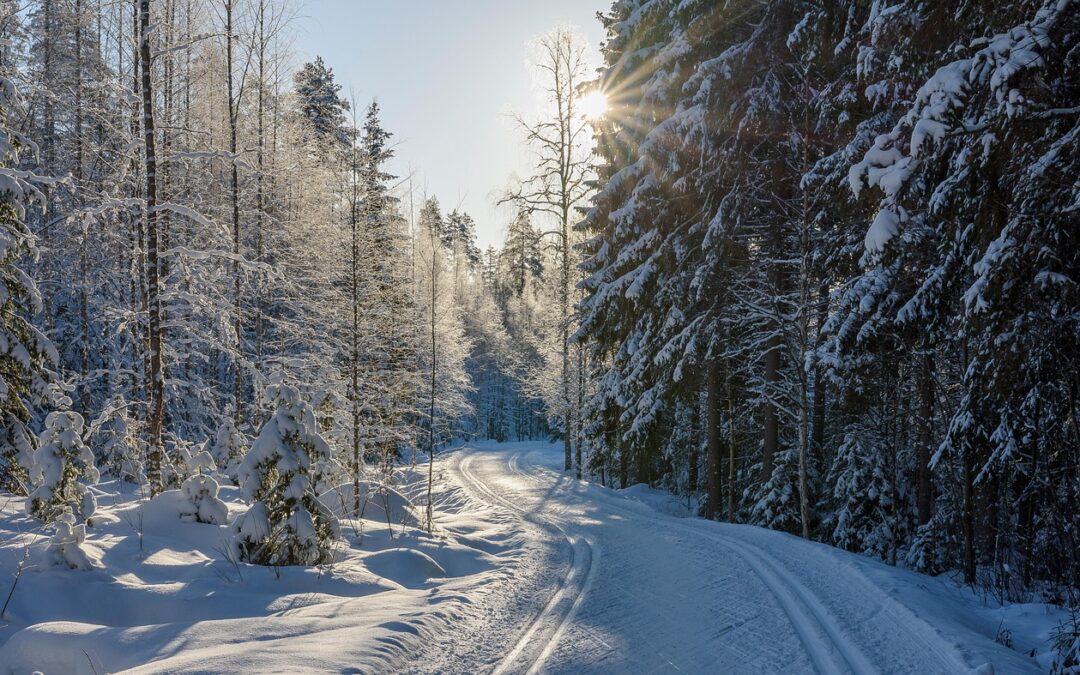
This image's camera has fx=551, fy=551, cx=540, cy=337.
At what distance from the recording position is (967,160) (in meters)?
6.22

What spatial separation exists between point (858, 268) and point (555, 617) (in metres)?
9.55

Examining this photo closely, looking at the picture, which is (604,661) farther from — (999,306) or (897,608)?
(999,306)

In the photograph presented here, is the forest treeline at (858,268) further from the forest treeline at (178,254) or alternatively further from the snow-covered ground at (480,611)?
the forest treeline at (178,254)

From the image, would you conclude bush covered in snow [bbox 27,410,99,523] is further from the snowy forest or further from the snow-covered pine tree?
the snow-covered pine tree

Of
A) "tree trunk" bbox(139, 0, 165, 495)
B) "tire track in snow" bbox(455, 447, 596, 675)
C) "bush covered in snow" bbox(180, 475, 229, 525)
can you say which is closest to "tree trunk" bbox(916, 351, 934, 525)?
"tire track in snow" bbox(455, 447, 596, 675)

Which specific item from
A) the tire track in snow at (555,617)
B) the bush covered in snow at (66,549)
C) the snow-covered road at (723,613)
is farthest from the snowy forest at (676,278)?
the tire track in snow at (555,617)

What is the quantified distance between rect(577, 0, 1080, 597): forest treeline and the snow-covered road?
2126 mm

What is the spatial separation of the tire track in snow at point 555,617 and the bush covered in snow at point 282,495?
349cm

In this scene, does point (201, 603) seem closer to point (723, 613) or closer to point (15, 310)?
point (723, 613)

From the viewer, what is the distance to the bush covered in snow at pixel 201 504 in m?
8.73

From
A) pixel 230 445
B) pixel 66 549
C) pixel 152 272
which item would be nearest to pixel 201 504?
pixel 66 549

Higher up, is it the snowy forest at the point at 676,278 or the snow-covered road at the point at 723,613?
the snowy forest at the point at 676,278

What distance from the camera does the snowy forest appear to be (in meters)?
6.28

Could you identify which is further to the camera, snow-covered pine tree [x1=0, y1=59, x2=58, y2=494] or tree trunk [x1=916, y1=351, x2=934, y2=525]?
tree trunk [x1=916, y1=351, x2=934, y2=525]
